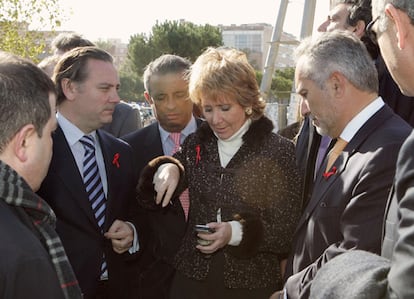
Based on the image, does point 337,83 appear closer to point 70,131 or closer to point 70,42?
point 70,131

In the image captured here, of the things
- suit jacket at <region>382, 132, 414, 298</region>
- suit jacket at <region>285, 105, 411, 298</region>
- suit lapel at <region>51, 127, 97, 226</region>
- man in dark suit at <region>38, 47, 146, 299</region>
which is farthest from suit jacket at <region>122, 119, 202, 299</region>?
suit jacket at <region>382, 132, 414, 298</region>

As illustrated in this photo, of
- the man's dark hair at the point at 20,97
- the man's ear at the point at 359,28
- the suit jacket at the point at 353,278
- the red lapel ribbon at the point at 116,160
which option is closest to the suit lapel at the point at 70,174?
the red lapel ribbon at the point at 116,160

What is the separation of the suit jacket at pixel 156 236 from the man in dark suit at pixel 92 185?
15 centimetres

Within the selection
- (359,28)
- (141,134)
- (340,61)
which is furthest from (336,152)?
(141,134)

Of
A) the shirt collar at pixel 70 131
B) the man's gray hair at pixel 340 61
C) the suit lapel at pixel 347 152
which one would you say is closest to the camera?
the suit lapel at pixel 347 152

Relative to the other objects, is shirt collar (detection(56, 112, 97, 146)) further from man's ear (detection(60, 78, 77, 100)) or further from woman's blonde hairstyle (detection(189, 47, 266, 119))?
woman's blonde hairstyle (detection(189, 47, 266, 119))

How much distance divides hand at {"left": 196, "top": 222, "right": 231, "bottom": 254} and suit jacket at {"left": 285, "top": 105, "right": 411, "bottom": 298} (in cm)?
35

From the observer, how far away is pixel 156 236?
11.6ft

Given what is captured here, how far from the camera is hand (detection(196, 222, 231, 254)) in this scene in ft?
9.05

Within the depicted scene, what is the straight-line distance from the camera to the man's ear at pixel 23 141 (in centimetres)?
179

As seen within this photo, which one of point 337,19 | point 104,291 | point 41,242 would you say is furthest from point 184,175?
point 337,19

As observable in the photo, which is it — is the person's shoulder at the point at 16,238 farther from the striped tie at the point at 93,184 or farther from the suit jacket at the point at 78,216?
the striped tie at the point at 93,184

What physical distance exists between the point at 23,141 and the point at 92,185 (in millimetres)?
1553

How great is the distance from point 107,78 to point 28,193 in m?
1.98
